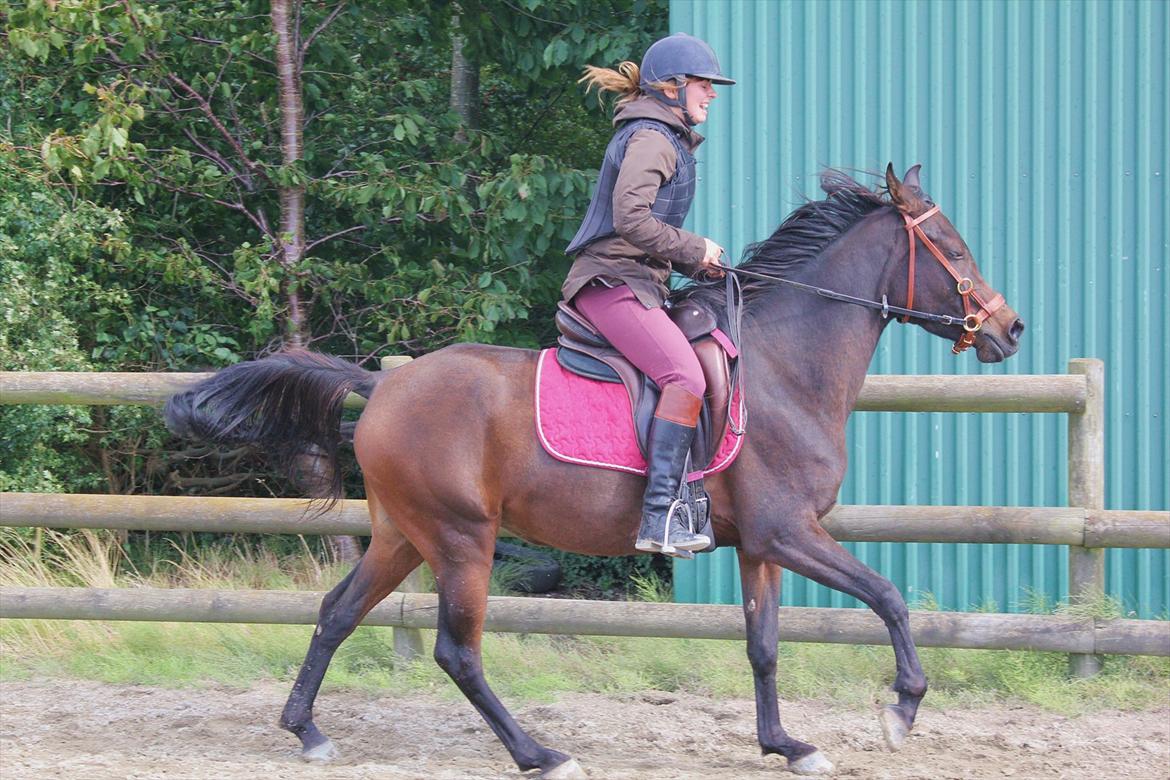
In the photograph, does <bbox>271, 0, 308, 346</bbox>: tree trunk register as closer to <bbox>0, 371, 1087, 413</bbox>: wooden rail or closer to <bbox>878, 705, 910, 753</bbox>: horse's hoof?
<bbox>0, 371, 1087, 413</bbox>: wooden rail

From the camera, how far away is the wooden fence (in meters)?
5.66

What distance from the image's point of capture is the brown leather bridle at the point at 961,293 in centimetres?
470

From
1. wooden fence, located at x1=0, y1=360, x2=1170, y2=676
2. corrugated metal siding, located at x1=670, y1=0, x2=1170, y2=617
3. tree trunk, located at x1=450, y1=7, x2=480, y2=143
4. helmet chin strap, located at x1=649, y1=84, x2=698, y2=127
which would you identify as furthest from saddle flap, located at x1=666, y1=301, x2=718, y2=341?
tree trunk, located at x1=450, y1=7, x2=480, y2=143

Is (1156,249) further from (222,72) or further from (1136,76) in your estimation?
(222,72)

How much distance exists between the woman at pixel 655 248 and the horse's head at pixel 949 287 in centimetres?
82

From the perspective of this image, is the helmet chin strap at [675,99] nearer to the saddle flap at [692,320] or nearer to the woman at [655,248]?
the woman at [655,248]

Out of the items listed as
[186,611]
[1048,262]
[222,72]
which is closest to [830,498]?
[1048,262]

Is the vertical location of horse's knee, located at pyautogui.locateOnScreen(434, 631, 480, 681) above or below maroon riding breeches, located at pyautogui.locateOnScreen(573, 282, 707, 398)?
below

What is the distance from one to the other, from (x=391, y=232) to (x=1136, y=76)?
5086 mm

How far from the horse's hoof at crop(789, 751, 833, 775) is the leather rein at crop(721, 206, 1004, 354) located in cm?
170

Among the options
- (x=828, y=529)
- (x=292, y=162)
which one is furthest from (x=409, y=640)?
(x=292, y=162)

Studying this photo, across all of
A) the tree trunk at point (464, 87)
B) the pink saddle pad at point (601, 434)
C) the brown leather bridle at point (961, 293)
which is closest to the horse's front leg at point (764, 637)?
the pink saddle pad at point (601, 434)

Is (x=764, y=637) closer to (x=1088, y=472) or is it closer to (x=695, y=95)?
(x=1088, y=472)

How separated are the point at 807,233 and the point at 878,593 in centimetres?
149
